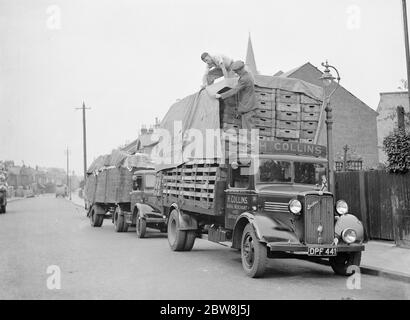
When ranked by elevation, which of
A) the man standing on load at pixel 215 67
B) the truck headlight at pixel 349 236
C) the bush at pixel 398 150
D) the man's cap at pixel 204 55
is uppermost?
the man's cap at pixel 204 55

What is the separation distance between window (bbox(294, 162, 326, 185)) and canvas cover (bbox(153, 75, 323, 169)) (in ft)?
6.02

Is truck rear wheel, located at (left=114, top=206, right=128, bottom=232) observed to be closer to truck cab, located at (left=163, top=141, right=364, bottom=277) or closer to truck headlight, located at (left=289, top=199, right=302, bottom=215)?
truck cab, located at (left=163, top=141, right=364, bottom=277)

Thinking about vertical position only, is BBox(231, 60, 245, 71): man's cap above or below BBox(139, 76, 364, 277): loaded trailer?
above

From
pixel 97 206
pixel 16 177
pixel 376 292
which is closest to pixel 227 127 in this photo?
pixel 376 292

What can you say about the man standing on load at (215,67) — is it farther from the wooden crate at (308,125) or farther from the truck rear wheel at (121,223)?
the truck rear wheel at (121,223)

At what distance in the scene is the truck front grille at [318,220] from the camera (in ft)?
25.3

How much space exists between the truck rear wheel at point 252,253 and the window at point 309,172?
150cm

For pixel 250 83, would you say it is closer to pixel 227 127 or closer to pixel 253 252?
pixel 227 127

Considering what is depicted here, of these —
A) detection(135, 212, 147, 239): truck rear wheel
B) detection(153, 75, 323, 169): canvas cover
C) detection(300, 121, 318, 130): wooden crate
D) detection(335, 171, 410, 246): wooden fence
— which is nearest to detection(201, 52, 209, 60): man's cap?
detection(153, 75, 323, 169): canvas cover

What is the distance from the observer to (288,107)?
9992 millimetres

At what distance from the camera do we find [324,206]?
7867mm

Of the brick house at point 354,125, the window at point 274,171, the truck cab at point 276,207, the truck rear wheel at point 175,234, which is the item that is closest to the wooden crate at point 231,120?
the truck cab at point 276,207

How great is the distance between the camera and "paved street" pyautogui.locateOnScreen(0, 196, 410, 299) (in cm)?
657

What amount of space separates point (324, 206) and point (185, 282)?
2.67 meters
